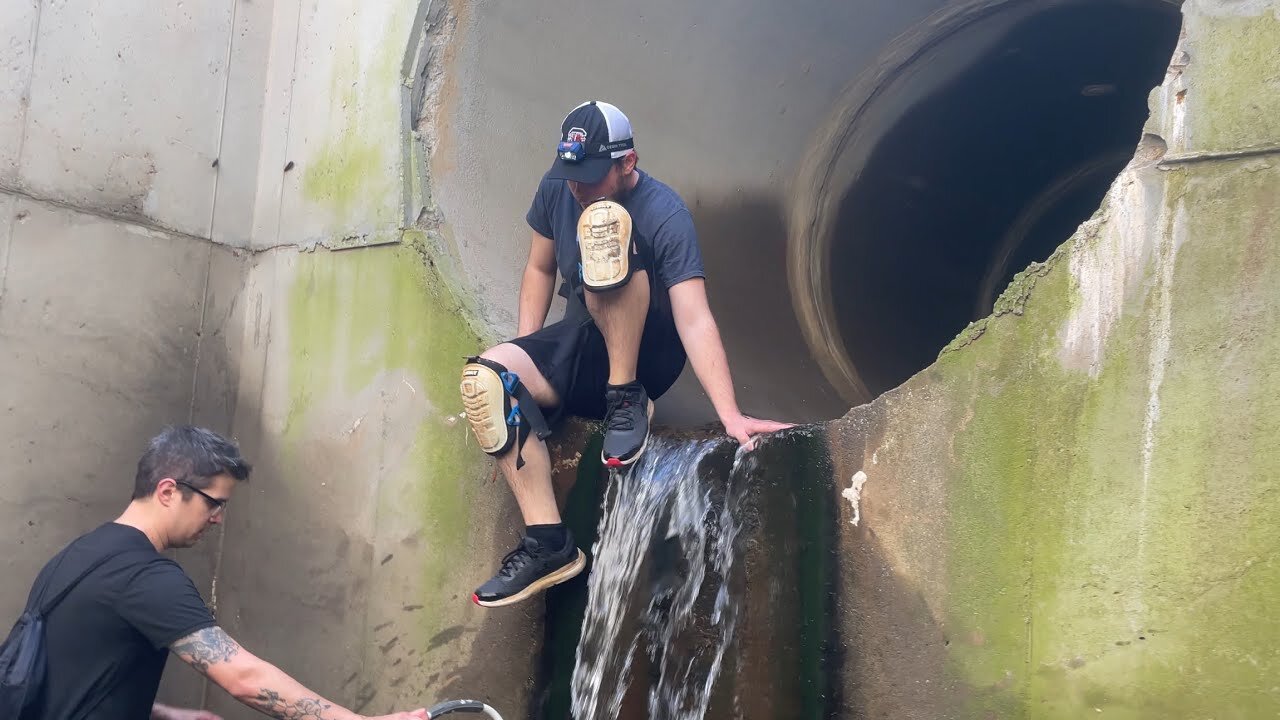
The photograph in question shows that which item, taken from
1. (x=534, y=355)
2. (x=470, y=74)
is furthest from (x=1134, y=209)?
(x=470, y=74)

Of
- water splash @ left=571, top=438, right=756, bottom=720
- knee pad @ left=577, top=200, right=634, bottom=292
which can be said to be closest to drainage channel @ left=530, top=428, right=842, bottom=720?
water splash @ left=571, top=438, right=756, bottom=720

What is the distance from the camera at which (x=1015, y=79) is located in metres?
5.53

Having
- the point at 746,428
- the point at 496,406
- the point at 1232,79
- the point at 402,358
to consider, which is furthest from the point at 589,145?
the point at 1232,79

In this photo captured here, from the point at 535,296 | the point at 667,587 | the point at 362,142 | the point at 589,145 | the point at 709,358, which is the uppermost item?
the point at 362,142

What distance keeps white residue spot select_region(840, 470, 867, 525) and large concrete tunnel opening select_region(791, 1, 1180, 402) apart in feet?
8.41

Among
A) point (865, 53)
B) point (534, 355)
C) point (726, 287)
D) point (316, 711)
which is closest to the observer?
point (316, 711)

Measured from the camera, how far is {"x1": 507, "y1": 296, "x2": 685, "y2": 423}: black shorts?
330 centimetres

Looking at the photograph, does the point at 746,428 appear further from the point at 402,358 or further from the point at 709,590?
the point at 402,358

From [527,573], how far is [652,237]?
108 centimetres

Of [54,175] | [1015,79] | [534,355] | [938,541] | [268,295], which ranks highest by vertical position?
[1015,79]

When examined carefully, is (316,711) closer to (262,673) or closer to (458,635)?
(262,673)

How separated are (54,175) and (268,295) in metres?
0.86

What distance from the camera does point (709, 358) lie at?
3.00m

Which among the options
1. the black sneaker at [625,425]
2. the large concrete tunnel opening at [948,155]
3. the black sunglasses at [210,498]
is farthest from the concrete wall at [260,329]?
the large concrete tunnel opening at [948,155]
